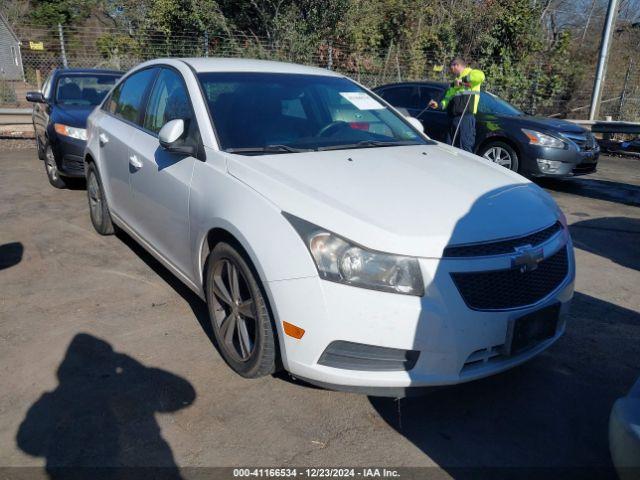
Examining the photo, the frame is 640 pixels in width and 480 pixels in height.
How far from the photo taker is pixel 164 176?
11.9ft

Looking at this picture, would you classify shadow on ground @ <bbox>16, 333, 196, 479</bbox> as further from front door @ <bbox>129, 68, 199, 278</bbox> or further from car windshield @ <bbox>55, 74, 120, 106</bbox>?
car windshield @ <bbox>55, 74, 120, 106</bbox>

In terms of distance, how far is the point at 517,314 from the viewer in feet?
8.63

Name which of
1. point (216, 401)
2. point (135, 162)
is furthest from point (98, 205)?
point (216, 401)

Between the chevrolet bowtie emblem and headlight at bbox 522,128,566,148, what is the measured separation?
5.85 meters

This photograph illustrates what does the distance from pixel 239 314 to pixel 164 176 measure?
1.18m

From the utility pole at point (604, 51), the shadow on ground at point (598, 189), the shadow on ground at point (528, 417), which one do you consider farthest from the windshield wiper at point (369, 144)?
the utility pole at point (604, 51)

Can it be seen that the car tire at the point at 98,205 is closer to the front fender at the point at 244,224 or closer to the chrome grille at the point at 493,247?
the front fender at the point at 244,224

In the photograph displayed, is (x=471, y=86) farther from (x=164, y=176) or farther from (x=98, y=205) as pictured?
(x=164, y=176)

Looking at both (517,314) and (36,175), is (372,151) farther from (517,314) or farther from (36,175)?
(36,175)

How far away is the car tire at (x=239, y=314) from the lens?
2775mm

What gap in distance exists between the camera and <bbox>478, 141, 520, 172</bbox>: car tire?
823 cm

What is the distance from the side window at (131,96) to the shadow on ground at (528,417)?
300 cm

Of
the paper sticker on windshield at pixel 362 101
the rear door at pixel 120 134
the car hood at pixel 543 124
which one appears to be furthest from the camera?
the car hood at pixel 543 124

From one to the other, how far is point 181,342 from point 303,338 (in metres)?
1.28
